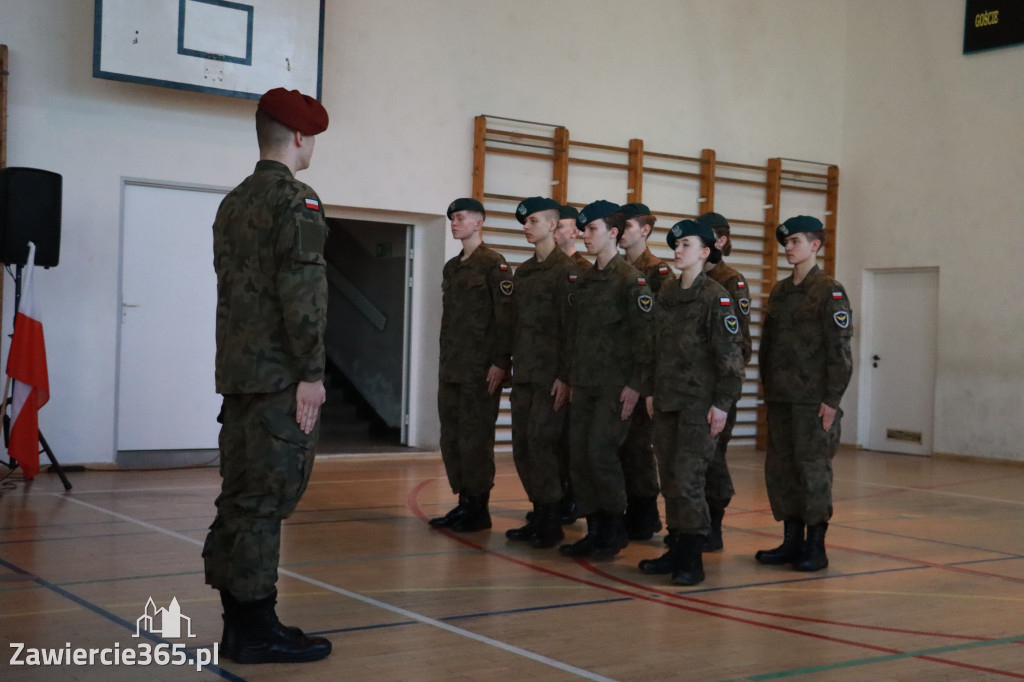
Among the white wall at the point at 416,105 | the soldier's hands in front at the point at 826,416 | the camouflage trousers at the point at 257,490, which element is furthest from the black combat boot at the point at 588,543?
the white wall at the point at 416,105

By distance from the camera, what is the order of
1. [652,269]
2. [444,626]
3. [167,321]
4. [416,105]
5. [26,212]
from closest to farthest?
[444,626] < [652,269] < [26,212] < [167,321] < [416,105]

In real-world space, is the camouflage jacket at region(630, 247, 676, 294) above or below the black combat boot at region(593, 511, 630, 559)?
above

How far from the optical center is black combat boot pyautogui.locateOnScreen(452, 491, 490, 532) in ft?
17.5

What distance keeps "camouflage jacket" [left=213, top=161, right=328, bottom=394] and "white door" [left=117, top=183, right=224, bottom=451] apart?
4.91 meters

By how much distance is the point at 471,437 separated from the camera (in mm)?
5371

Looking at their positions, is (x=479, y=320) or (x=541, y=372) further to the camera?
(x=479, y=320)

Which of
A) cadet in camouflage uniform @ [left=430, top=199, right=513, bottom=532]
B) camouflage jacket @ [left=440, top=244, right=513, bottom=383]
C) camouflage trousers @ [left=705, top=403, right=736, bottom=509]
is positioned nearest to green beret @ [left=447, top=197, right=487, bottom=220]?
cadet in camouflage uniform @ [left=430, top=199, right=513, bottom=532]

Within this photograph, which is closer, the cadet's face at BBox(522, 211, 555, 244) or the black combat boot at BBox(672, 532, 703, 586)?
the black combat boot at BBox(672, 532, 703, 586)

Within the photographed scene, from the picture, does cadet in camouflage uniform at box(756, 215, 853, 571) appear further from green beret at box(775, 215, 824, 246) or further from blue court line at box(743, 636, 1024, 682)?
blue court line at box(743, 636, 1024, 682)

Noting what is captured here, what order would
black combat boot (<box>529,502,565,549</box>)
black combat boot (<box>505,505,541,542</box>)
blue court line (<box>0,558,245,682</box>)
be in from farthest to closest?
black combat boot (<box>505,505,541,542</box>), black combat boot (<box>529,502,565,549</box>), blue court line (<box>0,558,245,682</box>)

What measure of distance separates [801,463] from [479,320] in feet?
5.81

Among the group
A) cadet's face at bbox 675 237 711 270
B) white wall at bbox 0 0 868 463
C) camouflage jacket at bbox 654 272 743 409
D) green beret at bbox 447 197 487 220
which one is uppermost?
white wall at bbox 0 0 868 463

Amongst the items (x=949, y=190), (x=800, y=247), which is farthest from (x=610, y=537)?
(x=949, y=190)

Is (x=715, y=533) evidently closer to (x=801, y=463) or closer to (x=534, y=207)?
(x=801, y=463)
